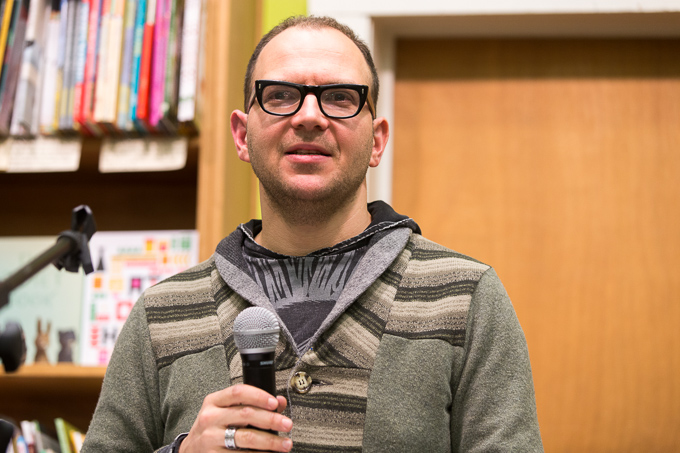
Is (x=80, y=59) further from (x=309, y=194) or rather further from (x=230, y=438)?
(x=230, y=438)

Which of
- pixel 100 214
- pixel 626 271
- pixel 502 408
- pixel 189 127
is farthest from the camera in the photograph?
pixel 100 214

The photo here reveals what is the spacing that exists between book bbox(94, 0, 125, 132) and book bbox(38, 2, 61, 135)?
0.12 metres

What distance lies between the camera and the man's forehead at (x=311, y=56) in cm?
111

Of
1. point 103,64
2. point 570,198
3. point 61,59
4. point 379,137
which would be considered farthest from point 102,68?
point 570,198

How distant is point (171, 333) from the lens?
109cm

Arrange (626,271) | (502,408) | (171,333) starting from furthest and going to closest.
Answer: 1. (626,271)
2. (171,333)
3. (502,408)

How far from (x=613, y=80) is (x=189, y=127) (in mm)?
1140

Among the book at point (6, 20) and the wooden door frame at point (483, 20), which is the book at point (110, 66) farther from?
the wooden door frame at point (483, 20)

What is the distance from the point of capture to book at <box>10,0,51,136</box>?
1.45 m

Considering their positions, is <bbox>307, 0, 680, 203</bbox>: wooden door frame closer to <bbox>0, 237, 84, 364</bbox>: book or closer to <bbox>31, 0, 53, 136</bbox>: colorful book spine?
<bbox>31, 0, 53, 136</bbox>: colorful book spine

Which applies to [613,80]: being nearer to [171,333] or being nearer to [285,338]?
[285,338]

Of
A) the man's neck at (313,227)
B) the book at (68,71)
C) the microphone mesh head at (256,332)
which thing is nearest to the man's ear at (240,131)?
the man's neck at (313,227)

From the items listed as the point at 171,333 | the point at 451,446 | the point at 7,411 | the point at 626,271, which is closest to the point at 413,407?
the point at 451,446

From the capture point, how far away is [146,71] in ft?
4.69
